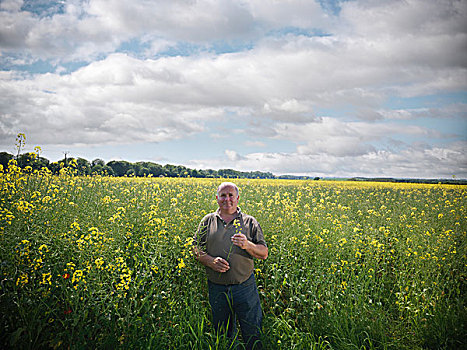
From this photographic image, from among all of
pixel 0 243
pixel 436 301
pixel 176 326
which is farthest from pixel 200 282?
pixel 436 301

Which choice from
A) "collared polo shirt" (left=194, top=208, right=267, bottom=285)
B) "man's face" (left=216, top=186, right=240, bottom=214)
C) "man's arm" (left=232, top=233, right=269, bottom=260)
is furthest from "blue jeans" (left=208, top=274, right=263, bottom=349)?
"man's face" (left=216, top=186, right=240, bottom=214)

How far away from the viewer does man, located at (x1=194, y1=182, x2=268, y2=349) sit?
3.72 metres

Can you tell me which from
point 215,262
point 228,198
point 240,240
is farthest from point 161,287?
point 228,198

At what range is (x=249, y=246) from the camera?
3609mm

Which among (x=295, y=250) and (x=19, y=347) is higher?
(x=295, y=250)

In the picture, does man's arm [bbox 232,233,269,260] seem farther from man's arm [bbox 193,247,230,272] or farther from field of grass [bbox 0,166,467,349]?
field of grass [bbox 0,166,467,349]

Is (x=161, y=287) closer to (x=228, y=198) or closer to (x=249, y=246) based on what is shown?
(x=249, y=246)

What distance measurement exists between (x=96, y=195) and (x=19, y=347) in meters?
4.60

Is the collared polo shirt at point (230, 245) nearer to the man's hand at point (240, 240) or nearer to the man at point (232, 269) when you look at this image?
the man at point (232, 269)

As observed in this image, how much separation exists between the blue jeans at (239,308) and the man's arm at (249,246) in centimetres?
43

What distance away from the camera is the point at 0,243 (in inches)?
141

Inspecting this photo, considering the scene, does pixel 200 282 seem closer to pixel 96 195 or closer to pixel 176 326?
pixel 176 326

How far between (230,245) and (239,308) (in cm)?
82

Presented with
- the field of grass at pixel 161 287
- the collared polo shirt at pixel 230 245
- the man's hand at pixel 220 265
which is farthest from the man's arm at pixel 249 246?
the field of grass at pixel 161 287
